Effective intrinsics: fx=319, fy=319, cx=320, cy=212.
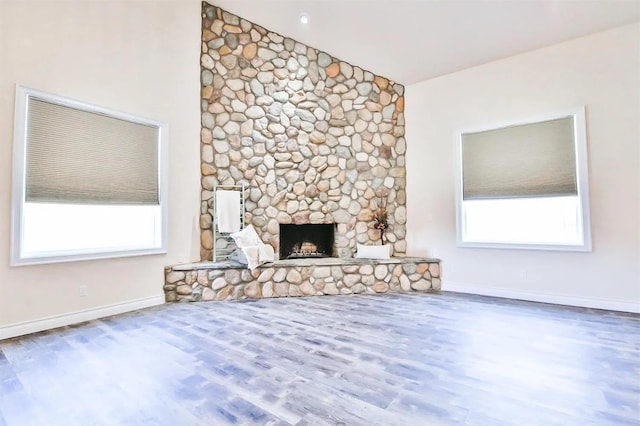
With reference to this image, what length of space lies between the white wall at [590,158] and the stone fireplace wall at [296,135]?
22.7 inches

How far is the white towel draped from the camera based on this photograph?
14.5 feet

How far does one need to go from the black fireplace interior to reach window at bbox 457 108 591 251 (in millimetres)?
2073

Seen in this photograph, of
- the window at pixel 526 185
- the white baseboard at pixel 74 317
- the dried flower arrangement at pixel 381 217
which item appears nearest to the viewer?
the white baseboard at pixel 74 317

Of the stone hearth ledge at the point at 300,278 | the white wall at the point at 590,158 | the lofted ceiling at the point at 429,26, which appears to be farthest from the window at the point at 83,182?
the white wall at the point at 590,158

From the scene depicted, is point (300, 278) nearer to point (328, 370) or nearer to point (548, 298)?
point (328, 370)

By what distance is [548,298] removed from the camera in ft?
13.3

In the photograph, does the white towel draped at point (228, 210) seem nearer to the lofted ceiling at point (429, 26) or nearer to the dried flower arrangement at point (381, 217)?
the dried flower arrangement at point (381, 217)

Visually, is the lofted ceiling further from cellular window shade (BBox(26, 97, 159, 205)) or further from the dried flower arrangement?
cellular window shade (BBox(26, 97, 159, 205))

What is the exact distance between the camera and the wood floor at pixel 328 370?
1.72 m

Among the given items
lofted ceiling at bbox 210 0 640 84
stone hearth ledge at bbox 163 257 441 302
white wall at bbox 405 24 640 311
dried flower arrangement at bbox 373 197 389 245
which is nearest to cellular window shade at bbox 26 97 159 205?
stone hearth ledge at bbox 163 257 441 302

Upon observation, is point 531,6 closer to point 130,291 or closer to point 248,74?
point 248,74

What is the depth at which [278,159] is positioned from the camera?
16.3 feet

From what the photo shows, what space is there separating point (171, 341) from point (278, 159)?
118 inches

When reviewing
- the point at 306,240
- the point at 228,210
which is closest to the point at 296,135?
the point at 228,210
